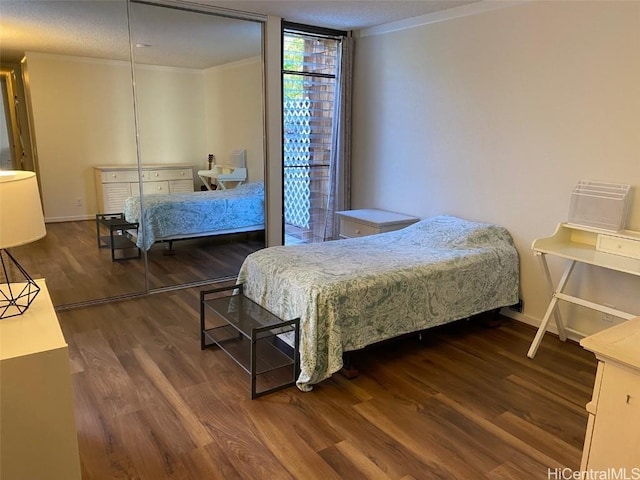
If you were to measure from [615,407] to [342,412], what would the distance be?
1.44 meters

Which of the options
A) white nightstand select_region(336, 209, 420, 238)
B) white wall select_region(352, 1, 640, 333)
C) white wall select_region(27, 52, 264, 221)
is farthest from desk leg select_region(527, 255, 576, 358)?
white wall select_region(27, 52, 264, 221)

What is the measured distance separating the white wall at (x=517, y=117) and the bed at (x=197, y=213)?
1329 mm

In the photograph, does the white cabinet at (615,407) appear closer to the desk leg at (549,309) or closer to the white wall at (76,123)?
the desk leg at (549,309)

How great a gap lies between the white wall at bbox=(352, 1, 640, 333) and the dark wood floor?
1.86m

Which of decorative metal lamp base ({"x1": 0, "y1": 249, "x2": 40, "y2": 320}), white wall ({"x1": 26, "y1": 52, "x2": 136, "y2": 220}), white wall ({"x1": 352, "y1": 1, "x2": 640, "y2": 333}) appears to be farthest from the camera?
white wall ({"x1": 26, "y1": 52, "x2": 136, "y2": 220})

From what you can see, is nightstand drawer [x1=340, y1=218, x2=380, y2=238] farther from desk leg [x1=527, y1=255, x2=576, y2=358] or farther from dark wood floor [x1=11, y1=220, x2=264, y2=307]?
desk leg [x1=527, y1=255, x2=576, y2=358]

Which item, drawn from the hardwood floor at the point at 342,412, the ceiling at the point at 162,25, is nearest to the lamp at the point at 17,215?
the hardwood floor at the point at 342,412

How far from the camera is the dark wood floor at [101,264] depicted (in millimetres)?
3852

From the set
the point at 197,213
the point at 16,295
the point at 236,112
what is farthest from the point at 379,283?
the point at 236,112

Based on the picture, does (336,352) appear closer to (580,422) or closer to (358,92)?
(580,422)

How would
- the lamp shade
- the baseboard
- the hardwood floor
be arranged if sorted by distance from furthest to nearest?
the baseboard
the hardwood floor
the lamp shade

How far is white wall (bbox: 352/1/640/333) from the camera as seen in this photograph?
2.90 metres
